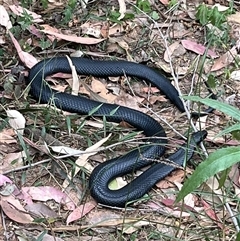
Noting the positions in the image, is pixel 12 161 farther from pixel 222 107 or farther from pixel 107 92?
pixel 222 107

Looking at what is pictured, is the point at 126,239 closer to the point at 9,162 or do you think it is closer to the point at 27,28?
the point at 9,162

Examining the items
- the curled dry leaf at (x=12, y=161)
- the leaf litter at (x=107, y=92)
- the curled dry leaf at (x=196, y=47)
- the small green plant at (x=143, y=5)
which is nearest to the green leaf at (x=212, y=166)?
the leaf litter at (x=107, y=92)

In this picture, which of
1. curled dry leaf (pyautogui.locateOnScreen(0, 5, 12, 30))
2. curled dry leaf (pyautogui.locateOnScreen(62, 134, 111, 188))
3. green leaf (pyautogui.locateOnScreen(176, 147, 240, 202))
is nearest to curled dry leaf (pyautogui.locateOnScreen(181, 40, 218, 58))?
curled dry leaf (pyautogui.locateOnScreen(0, 5, 12, 30))

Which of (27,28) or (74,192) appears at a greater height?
(27,28)

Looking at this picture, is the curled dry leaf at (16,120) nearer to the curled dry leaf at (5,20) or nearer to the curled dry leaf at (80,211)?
the curled dry leaf at (80,211)

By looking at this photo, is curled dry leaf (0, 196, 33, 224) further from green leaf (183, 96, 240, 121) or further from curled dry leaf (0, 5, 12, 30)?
curled dry leaf (0, 5, 12, 30)

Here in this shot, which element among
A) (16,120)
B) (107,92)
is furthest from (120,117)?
(16,120)

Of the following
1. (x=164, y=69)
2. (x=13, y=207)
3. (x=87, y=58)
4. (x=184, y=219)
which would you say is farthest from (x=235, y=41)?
(x=13, y=207)
